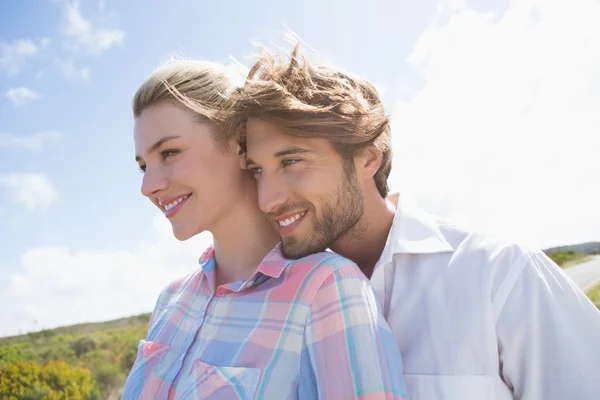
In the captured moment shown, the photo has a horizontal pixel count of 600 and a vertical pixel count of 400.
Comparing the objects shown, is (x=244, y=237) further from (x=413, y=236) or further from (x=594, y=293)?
(x=594, y=293)

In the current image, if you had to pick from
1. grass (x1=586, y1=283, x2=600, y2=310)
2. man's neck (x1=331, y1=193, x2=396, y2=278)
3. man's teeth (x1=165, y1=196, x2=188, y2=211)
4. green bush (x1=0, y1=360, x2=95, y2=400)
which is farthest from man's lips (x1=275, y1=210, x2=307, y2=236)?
grass (x1=586, y1=283, x2=600, y2=310)

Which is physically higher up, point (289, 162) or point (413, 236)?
point (289, 162)

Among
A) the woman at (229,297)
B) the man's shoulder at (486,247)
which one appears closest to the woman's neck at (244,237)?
the woman at (229,297)

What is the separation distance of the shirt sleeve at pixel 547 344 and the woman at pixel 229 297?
47cm

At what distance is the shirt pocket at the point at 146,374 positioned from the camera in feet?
6.89

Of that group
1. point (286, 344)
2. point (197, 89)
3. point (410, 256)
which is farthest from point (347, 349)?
point (197, 89)

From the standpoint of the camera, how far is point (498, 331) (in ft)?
6.29

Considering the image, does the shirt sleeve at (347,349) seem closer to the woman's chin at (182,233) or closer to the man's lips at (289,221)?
the man's lips at (289,221)

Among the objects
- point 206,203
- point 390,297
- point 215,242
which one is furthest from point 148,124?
point 390,297

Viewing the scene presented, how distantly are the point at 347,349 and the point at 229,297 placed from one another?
654 millimetres

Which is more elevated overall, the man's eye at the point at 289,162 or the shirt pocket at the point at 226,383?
the man's eye at the point at 289,162

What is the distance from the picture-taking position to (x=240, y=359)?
6.13 feet

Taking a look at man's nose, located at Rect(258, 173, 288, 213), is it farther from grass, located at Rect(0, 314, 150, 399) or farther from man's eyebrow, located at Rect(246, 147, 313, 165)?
grass, located at Rect(0, 314, 150, 399)

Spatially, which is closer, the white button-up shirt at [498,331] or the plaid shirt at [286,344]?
the plaid shirt at [286,344]
